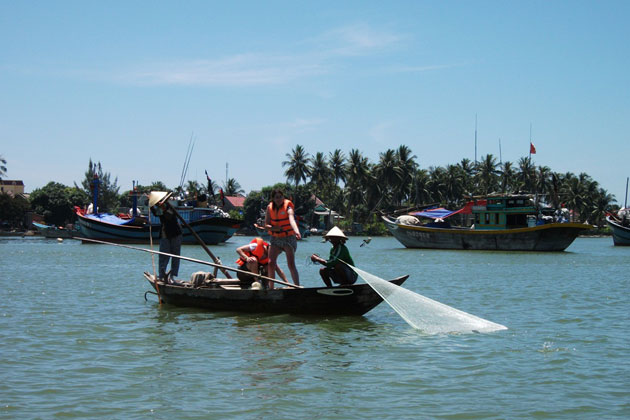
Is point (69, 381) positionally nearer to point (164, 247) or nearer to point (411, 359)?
point (411, 359)

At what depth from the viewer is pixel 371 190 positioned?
307 feet

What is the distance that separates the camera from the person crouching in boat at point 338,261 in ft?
38.5

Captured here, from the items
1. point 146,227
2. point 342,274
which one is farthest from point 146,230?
point 342,274

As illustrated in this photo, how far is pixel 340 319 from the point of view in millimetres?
12578

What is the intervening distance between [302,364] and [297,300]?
10.6ft

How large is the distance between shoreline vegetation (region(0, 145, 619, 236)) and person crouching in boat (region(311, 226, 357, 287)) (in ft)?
255

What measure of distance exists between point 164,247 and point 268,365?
6091 millimetres

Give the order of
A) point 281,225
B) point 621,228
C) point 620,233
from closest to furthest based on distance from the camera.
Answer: point 281,225 → point 621,228 → point 620,233

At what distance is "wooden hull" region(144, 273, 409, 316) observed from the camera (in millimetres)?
12102

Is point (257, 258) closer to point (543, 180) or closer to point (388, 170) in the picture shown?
point (388, 170)

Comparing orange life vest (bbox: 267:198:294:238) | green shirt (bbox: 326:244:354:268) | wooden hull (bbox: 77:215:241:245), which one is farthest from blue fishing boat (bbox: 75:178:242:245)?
green shirt (bbox: 326:244:354:268)

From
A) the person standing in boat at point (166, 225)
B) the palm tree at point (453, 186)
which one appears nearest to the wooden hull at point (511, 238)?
the person standing in boat at point (166, 225)

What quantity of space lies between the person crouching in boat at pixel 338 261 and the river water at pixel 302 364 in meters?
0.85

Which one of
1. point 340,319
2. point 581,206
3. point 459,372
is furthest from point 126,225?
point 581,206
